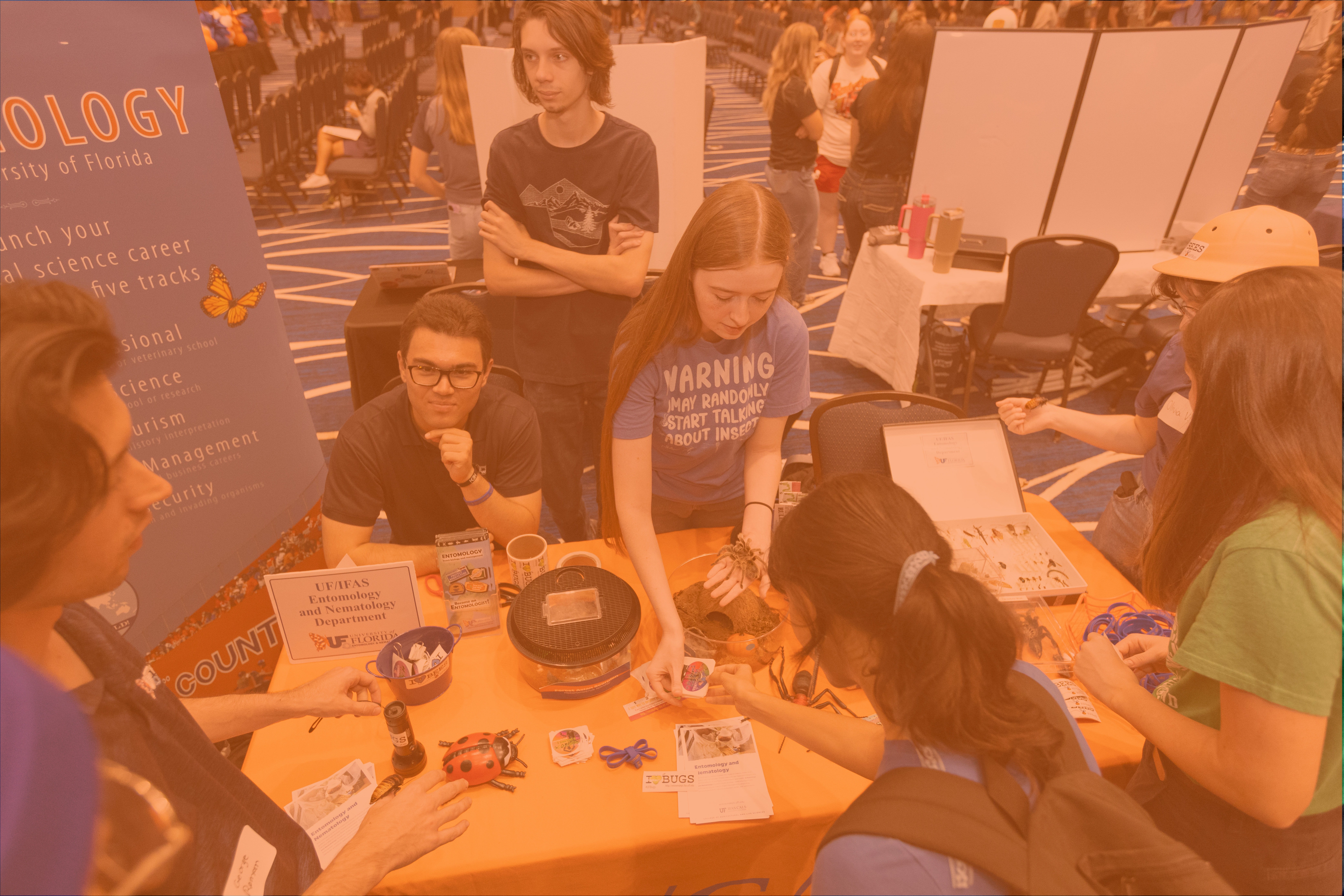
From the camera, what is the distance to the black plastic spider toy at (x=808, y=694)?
1.55 metres

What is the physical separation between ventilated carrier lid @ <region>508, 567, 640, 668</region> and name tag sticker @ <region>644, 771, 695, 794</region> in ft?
0.85

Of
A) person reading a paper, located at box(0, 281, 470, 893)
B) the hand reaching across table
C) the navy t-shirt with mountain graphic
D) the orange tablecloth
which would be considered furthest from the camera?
the navy t-shirt with mountain graphic

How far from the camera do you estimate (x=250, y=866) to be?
101 cm

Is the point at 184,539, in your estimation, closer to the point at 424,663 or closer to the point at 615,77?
the point at 424,663

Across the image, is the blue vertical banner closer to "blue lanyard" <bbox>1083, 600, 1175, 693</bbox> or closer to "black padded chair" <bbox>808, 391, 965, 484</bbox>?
Answer: "black padded chair" <bbox>808, 391, 965, 484</bbox>

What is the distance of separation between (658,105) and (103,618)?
350cm

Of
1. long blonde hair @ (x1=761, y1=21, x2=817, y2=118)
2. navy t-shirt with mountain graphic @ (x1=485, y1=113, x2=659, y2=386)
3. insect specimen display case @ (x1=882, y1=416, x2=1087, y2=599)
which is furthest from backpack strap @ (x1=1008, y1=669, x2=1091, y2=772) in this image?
long blonde hair @ (x1=761, y1=21, x2=817, y2=118)

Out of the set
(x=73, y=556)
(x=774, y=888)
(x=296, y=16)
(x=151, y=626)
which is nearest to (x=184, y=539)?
(x=151, y=626)

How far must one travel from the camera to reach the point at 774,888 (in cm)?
147

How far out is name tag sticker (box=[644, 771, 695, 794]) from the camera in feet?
4.59

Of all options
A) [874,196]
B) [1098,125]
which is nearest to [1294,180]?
[1098,125]

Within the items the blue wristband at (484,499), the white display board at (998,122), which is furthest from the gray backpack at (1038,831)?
the white display board at (998,122)

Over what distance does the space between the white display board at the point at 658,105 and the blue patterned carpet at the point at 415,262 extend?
4.69 feet

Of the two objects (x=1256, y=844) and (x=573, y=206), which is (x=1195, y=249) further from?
(x=573, y=206)
